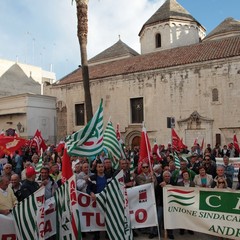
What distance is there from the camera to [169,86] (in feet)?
77.8

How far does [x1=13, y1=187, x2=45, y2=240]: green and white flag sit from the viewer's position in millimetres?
5125

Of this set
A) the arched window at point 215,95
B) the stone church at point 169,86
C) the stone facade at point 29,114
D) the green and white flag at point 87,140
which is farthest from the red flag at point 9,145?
the stone facade at point 29,114

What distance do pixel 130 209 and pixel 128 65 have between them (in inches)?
860

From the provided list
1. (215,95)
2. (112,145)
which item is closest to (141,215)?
(112,145)

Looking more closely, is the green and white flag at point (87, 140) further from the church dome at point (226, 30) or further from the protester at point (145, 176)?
the church dome at point (226, 30)

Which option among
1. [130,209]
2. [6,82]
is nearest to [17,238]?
[130,209]

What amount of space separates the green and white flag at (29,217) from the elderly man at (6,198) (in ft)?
0.68

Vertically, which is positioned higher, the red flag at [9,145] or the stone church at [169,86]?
the stone church at [169,86]

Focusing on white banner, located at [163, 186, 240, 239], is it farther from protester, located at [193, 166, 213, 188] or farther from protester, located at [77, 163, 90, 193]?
protester, located at [77, 163, 90, 193]

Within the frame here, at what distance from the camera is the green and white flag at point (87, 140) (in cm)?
672

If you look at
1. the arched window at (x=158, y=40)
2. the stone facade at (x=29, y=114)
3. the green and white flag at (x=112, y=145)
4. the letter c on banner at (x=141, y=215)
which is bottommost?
the letter c on banner at (x=141, y=215)

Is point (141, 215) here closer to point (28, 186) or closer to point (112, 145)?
point (28, 186)

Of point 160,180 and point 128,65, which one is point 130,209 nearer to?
point 160,180

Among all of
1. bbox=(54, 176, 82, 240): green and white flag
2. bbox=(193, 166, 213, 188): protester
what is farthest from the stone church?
bbox=(54, 176, 82, 240): green and white flag
